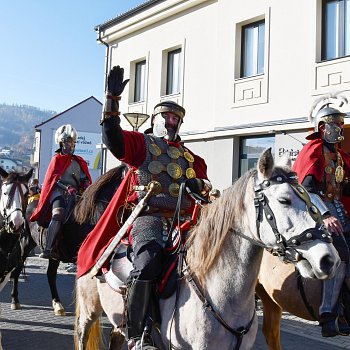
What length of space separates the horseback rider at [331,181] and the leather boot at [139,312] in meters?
1.87

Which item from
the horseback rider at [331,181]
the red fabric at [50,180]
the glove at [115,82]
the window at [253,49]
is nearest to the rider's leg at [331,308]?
the horseback rider at [331,181]

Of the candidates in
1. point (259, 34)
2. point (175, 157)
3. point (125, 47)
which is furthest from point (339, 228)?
point (125, 47)

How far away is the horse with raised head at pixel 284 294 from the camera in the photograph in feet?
14.5

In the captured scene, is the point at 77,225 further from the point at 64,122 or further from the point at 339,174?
the point at 64,122

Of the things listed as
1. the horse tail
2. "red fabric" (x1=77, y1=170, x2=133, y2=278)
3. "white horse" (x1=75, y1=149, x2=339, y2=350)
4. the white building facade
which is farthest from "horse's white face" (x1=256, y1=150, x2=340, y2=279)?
the white building facade

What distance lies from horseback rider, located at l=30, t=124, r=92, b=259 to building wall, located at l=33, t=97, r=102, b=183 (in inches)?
1107

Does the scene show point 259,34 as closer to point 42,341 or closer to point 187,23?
point 187,23

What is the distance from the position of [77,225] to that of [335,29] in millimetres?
7572

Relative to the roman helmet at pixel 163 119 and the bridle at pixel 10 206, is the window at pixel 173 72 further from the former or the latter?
the roman helmet at pixel 163 119

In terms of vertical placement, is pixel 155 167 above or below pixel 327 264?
above

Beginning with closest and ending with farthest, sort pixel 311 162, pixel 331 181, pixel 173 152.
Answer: pixel 173 152, pixel 311 162, pixel 331 181

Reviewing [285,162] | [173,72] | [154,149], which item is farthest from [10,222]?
[173,72]

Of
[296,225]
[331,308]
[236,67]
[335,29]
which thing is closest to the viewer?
[296,225]

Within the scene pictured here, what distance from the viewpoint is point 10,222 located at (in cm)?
597
